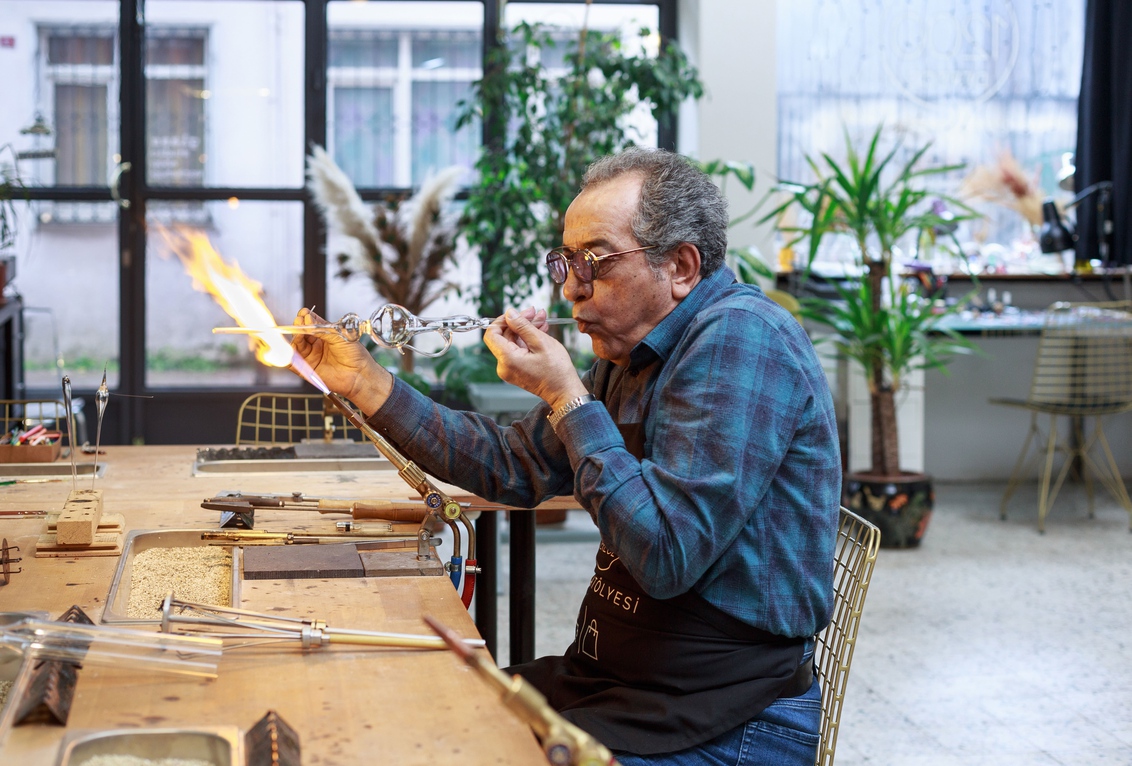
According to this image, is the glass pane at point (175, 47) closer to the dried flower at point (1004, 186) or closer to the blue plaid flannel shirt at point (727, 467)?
the dried flower at point (1004, 186)

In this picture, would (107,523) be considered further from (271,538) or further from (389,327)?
(389,327)

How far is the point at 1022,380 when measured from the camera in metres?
6.22

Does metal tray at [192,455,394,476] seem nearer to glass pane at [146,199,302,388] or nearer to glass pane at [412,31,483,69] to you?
glass pane at [146,199,302,388]

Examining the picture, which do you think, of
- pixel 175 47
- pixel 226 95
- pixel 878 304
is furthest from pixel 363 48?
pixel 878 304

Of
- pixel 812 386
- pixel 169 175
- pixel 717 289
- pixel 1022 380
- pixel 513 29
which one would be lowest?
pixel 1022 380

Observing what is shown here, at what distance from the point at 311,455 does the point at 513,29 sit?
10.5 feet

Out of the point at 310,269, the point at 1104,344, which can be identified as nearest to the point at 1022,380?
the point at 1104,344

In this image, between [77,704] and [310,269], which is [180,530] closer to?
[77,704]

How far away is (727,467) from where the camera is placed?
55.2 inches

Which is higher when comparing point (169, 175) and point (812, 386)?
point (169, 175)

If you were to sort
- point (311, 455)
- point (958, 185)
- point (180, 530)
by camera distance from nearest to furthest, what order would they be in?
point (180, 530) → point (311, 455) → point (958, 185)

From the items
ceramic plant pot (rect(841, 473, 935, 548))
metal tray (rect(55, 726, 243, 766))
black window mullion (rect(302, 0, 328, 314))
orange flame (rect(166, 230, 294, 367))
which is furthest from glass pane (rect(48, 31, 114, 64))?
metal tray (rect(55, 726, 243, 766))

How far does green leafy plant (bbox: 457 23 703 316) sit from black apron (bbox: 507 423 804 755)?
3.49m

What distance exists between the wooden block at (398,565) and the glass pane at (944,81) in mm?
4949
